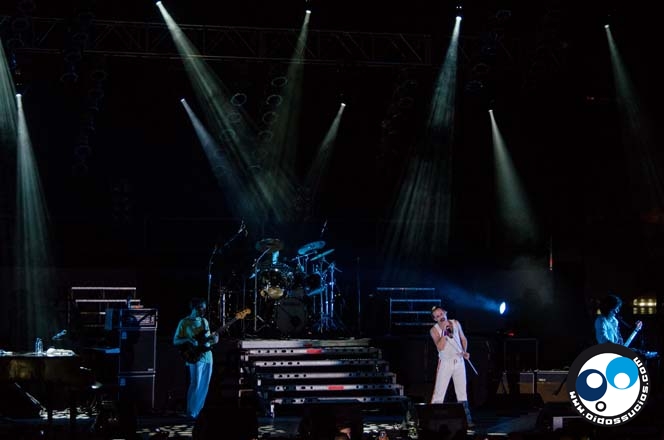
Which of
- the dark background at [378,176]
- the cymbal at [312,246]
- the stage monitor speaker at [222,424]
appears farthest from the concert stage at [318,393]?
the dark background at [378,176]

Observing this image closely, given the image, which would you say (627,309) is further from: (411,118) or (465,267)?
(411,118)

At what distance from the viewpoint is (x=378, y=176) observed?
20.0 m

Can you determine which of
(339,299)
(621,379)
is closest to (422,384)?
(339,299)

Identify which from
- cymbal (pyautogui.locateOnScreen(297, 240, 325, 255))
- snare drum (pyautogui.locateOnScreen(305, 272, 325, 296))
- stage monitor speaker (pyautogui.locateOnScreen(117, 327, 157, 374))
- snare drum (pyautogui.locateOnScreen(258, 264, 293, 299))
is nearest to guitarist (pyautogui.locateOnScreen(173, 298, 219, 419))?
stage monitor speaker (pyautogui.locateOnScreen(117, 327, 157, 374))

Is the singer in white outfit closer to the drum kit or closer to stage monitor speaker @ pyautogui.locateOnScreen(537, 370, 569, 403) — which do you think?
stage monitor speaker @ pyautogui.locateOnScreen(537, 370, 569, 403)

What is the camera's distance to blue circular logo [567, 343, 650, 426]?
5.69m

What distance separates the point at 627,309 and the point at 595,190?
2582mm

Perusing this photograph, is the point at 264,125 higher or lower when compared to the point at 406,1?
lower

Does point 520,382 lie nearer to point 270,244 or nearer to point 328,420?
point 270,244

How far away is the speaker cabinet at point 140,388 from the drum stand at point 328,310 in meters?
4.19

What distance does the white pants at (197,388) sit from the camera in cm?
1269

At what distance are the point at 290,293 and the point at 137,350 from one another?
380 centimetres

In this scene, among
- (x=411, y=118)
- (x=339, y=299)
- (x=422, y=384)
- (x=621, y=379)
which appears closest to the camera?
(x=621, y=379)

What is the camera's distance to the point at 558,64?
16.4m
